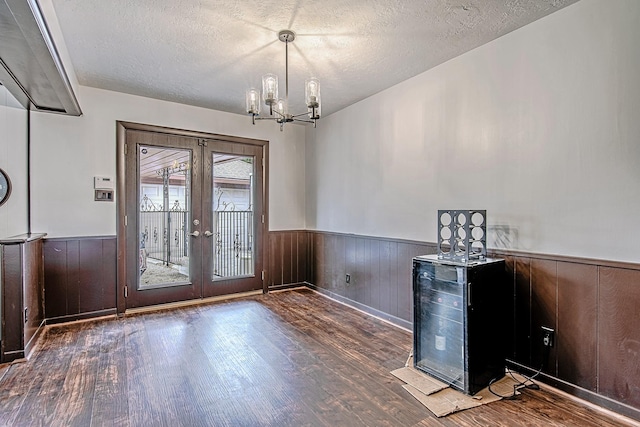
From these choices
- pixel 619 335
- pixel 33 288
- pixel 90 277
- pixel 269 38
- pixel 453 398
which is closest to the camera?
pixel 619 335

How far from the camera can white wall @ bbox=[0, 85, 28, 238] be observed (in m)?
3.39

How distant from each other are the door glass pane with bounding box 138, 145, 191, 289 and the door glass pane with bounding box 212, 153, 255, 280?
0.39 metres

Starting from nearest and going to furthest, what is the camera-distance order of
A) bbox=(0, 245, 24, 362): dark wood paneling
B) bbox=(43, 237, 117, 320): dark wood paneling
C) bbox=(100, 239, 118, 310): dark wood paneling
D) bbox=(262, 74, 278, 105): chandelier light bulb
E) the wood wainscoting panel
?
1. bbox=(262, 74, 278, 105): chandelier light bulb
2. bbox=(0, 245, 24, 362): dark wood paneling
3. bbox=(43, 237, 117, 320): dark wood paneling
4. bbox=(100, 239, 118, 310): dark wood paneling
5. the wood wainscoting panel

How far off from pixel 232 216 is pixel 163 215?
0.92 meters

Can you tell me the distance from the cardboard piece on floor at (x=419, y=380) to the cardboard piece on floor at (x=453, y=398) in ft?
0.10

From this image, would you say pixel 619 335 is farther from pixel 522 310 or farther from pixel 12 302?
pixel 12 302

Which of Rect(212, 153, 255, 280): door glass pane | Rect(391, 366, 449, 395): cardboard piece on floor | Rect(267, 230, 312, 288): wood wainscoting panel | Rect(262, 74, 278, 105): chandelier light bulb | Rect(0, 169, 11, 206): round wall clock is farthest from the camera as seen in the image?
Rect(267, 230, 312, 288): wood wainscoting panel

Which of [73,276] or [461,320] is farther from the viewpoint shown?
[73,276]

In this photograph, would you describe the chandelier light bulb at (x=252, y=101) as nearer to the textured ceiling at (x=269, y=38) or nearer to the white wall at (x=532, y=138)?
the textured ceiling at (x=269, y=38)

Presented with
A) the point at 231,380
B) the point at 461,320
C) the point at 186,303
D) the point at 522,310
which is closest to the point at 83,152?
the point at 186,303

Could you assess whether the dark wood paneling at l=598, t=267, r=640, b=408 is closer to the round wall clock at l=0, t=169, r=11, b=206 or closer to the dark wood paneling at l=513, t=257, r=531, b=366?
the dark wood paneling at l=513, t=257, r=531, b=366

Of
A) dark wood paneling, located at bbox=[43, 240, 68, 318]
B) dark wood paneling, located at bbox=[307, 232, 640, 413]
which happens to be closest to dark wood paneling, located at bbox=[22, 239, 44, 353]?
dark wood paneling, located at bbox=[43, 240, 68, 318]

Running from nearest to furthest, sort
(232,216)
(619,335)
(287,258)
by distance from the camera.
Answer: (619,335) → (232,216) → (287,258)

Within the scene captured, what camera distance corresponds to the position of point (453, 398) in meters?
2.26
